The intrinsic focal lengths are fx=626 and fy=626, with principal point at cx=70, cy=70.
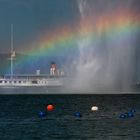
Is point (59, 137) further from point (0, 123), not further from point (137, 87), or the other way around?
point (137, 87)

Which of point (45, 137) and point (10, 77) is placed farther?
point (10, 77)

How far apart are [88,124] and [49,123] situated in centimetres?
436

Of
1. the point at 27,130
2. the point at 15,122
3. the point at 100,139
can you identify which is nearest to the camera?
the point at 100,139

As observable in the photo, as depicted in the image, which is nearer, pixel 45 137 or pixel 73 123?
pixel 45 137

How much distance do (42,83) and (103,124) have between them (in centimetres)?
9973

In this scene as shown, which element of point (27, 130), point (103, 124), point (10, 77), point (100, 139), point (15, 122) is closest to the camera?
point (100, 139)

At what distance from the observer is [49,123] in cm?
6544

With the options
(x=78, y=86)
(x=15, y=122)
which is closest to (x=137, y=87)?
(x=78, y=86)

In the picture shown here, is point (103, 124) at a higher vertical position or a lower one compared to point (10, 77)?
lower

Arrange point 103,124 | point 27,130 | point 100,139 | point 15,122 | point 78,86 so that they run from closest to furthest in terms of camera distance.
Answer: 1. point 100,139
2. point 27,130
3. point 103,124
4. point 15,122
5. point 78,86

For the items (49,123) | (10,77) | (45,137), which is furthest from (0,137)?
(10,77)

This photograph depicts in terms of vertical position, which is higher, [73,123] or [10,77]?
[10,77]

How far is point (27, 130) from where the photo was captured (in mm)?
58250

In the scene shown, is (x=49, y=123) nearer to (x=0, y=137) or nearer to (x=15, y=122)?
(x=15, y=122)
